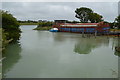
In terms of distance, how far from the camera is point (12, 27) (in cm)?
1623

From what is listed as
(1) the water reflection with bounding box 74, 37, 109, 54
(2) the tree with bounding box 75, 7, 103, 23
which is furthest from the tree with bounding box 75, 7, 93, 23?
(1) the water reflection with bounding box 74, 37, 109, 54

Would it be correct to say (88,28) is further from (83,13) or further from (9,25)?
(9,25)

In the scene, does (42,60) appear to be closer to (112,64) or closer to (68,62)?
(68,62)

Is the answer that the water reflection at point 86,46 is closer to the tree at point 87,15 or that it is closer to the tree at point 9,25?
the tree at point 9,25

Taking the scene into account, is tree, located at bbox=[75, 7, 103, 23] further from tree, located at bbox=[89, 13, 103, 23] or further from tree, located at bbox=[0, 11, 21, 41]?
tree, located at bbox=[0, 11, 21, 41]

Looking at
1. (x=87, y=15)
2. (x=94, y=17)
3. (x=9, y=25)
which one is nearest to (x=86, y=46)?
(x=9, y=25)

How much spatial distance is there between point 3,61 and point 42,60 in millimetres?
2633

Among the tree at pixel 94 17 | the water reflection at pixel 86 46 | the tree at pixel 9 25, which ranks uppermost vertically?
the tree at pixel 94 17

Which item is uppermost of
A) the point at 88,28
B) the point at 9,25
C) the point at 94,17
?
the point at 94,17

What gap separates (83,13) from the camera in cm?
4669

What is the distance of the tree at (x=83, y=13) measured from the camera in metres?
46.3

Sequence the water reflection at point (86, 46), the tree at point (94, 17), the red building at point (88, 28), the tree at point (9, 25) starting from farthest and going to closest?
the tree at point (94, 17) → the red building at point (88, 28) → the tree at point (9, 25) → the water reflection at point (86, 46)

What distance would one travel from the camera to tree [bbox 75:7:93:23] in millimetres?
46269

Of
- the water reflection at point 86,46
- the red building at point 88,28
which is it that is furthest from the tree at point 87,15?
the water reflection at point 86,46
